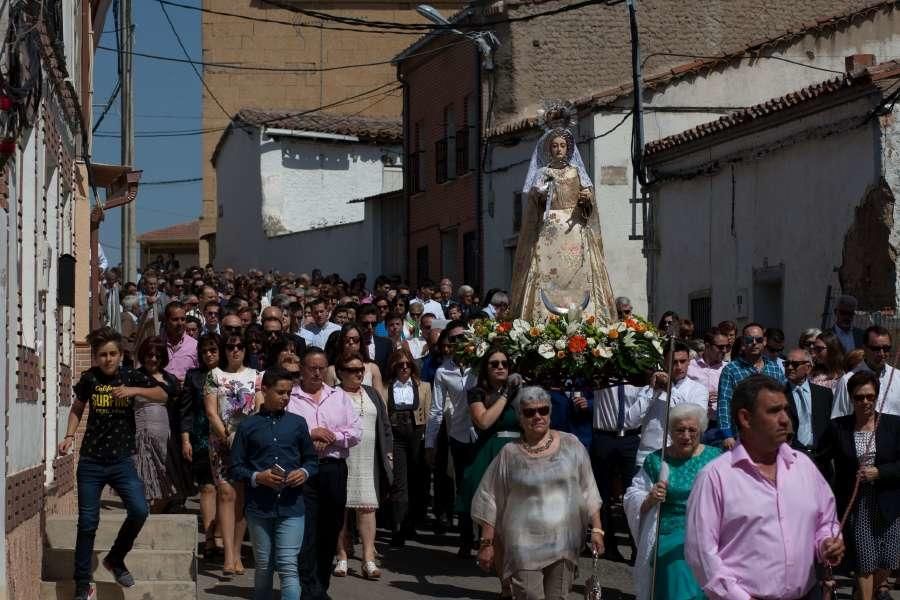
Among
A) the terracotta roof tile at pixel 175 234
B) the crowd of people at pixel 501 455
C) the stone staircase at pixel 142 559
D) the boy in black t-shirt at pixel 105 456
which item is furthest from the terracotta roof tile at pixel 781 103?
the terracotta roof tile at pixel 175 234

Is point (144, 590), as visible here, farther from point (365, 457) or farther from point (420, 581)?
point (420, 581)

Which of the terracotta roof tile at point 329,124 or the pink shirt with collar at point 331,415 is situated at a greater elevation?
the terracotta roof tile at point 329,124

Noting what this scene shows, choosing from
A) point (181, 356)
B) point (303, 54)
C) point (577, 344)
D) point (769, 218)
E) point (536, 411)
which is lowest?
point (536, 411)

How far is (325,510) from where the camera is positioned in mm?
11852

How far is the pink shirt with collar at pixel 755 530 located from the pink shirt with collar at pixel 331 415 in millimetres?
5419

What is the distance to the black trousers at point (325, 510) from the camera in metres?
11.6

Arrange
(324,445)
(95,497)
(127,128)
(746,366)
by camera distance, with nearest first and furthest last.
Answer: (95,497)
(324,445)
(746,366)
(127,128)

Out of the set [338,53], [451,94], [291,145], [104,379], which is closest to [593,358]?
[104,379]

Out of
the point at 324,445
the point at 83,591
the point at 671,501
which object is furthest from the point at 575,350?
the point at 671,501

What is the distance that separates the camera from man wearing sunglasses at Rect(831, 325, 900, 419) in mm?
12594

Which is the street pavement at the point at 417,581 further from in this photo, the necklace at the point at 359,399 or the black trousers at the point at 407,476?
the necklace at the point at 359,399

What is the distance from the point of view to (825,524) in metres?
6.70

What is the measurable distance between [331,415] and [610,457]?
313 cm

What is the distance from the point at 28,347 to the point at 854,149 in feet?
38.3
